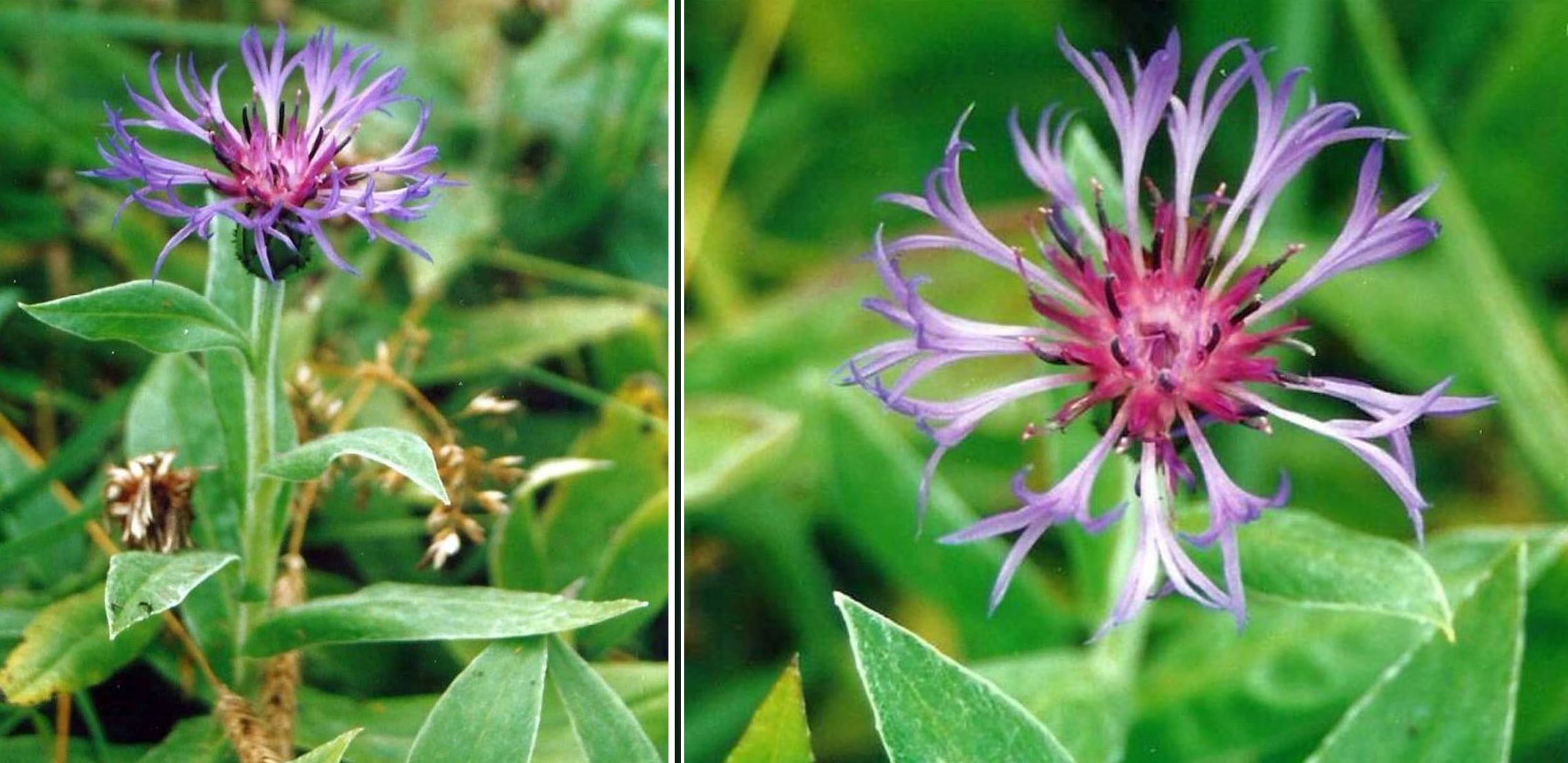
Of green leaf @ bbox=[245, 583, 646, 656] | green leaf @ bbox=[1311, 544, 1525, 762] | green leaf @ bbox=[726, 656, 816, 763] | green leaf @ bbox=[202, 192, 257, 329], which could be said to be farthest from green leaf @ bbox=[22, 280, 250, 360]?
green leaf @ bbox=[1311, 544, 1525, 762]

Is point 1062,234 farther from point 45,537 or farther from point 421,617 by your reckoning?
point 45,537

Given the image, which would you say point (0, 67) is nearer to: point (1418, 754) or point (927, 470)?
point (927, 470)

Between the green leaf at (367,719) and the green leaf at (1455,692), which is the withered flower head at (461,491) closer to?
the green leaf at (367,719)

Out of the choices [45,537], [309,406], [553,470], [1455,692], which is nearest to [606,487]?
[553,470]

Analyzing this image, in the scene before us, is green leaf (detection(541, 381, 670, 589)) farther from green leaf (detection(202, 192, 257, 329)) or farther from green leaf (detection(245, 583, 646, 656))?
green leaf (detection(202, 192, 257, 329))

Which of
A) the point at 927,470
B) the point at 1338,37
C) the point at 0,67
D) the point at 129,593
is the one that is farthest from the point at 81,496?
the point at 1338,37

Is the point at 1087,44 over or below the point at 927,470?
over

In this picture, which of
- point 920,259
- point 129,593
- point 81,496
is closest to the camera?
point 129,593
